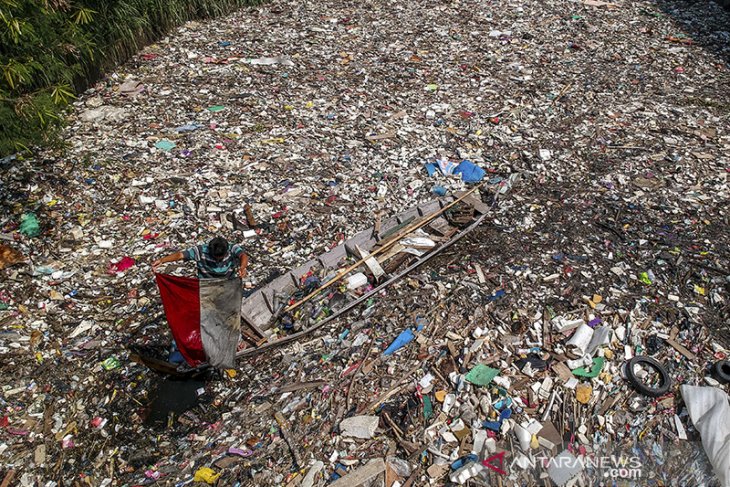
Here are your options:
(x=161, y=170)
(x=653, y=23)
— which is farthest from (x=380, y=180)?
(x=653, y=23)

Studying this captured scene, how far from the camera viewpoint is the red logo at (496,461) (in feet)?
15.0

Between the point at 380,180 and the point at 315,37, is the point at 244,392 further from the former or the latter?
the point at 315,37

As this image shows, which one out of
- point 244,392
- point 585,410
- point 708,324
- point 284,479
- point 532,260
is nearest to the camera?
point 284,479

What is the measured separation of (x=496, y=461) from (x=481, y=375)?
0.88 m

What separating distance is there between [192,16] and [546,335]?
37.2ft

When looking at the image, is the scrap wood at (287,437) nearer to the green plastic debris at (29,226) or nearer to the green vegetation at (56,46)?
the green plastic debris at (29,226)

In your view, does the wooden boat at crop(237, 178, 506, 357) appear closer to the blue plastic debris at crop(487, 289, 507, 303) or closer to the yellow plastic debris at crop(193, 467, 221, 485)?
the blue plastic debris at crop(487, 289, 507, 303)

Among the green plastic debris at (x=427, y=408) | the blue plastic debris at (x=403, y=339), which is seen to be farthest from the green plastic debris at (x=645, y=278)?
the green plastic debris at (x=427, y=408)

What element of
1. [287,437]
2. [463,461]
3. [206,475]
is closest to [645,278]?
[463,461]

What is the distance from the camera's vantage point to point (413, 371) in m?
5.38

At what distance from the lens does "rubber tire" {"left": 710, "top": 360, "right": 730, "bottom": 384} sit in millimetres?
5172

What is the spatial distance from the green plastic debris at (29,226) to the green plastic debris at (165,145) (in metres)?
2.20

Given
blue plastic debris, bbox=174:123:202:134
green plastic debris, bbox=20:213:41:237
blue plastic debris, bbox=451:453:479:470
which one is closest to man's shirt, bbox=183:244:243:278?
blue plastic debris, bbox=451:453:479:470

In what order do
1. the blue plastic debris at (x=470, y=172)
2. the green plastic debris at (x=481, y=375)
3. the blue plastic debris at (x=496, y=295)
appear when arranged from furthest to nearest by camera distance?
the blue plastic debris at (x=470, y=172), the blue plastic debris at (x=496, y=295), the green plastic debris at (x=481, y=375)
